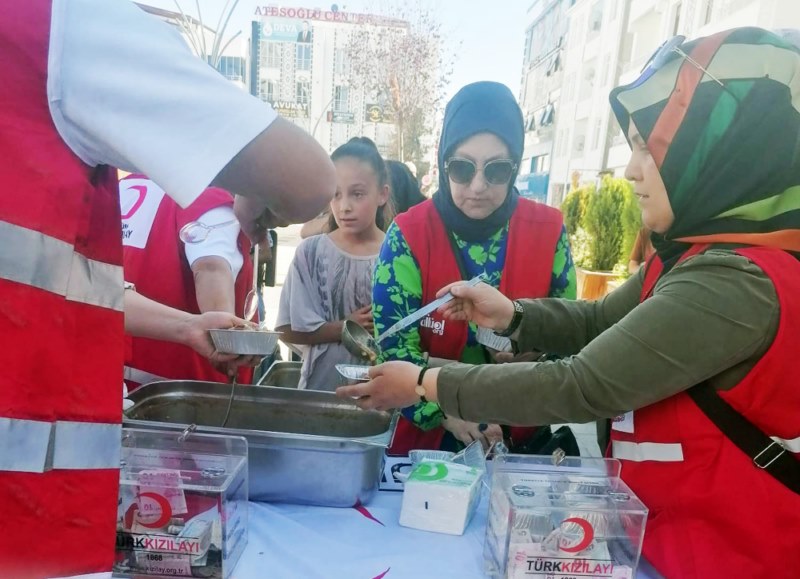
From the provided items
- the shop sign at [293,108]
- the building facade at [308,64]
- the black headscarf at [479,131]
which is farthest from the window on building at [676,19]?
the shop sign at [293,108]

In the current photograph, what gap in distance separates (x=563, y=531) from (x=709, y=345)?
1.29ft

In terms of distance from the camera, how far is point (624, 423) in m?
1.04

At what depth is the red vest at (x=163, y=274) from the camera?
4.73 feet

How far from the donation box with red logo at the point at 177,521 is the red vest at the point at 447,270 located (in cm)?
79

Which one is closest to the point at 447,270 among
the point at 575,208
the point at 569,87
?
the point at 575,208

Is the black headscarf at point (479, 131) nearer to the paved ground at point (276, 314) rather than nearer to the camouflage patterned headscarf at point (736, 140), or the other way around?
the paved ground at point (276, 314)

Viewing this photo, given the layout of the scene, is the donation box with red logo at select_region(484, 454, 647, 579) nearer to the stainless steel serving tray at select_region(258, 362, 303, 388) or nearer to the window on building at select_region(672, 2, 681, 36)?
the stainless steel serving tray at select_region(258, 362, 303, 388)

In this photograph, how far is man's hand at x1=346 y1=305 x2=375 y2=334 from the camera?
6.95 feet

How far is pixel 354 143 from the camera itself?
2510 millimetres

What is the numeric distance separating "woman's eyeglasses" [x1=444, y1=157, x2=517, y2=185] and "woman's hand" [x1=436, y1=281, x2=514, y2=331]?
1.32 feet

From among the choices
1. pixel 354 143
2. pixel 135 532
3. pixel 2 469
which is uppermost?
pixel 354 143

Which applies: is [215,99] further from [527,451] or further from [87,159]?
[527,451]

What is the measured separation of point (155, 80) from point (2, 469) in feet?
1.53

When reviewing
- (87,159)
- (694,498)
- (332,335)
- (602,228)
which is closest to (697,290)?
(694,498)
